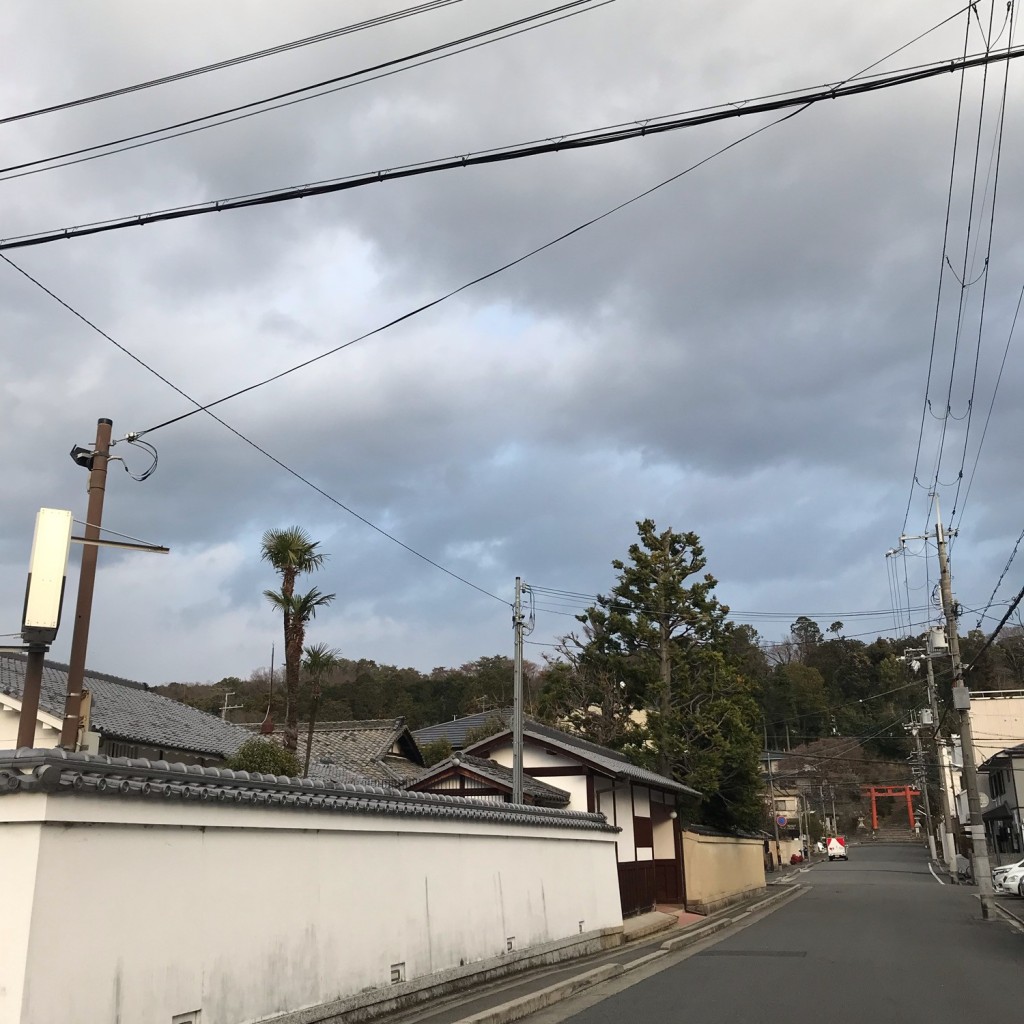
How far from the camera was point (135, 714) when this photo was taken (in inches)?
985

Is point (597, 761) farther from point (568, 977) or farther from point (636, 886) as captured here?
point (568, 977)

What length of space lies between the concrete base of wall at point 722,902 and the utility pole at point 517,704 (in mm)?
10204

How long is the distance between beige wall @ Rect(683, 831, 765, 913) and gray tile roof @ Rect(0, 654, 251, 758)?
1404cm

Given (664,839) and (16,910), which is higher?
(16,910)

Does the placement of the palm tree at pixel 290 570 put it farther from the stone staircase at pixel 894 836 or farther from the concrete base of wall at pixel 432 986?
the stone staircase at pixel 894 836

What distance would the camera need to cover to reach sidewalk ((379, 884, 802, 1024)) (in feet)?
31.5

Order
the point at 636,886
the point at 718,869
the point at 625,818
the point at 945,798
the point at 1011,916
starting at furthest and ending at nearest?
the point at 945,798 → the point at 718,869 → the point at 1011,916 → the point at 625,818 → the point at 636,886

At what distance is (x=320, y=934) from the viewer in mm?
8656

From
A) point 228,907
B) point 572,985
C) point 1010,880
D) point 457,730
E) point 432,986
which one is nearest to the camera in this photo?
point 228,907

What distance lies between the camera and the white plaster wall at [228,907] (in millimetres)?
6027

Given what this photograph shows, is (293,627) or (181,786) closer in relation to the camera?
(181,786)

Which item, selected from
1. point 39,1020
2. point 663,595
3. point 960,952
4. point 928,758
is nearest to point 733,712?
point 663,595

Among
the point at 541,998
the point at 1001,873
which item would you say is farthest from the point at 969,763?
the point at 541,998

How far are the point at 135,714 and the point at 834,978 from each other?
767 inches
